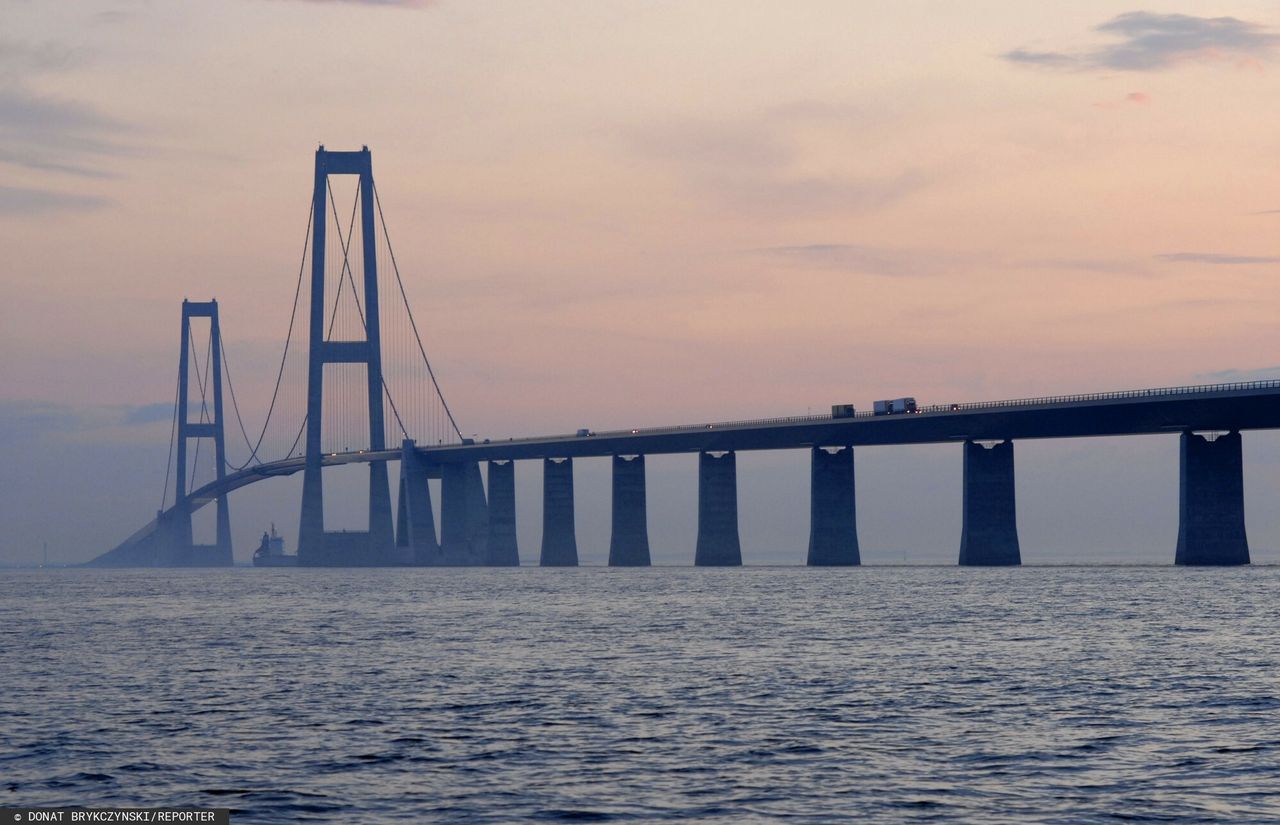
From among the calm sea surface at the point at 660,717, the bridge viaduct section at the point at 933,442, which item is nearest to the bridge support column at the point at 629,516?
the bridge viaduct section at the point at 933,442

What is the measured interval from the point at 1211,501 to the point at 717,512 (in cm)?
4534

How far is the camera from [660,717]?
32281 mm

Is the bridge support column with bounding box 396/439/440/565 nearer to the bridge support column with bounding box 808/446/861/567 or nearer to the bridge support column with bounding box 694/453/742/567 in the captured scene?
the bridge support column with bounding box 694/453/742/567

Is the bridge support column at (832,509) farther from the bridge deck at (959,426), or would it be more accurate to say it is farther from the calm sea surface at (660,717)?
the calm sea surface at (660,717)

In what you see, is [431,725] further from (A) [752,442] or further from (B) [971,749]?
(A) [752,442]

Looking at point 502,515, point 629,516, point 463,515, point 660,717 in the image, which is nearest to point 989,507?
Result: point 629,516

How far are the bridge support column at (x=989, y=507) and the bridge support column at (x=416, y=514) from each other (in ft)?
183

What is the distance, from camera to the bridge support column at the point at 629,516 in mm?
154375

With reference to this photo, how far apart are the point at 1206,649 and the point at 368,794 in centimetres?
3057

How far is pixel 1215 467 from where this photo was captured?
362ft

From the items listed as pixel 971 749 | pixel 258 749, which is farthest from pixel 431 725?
pixel 971 749

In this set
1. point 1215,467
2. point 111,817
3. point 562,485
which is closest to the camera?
point 111,817

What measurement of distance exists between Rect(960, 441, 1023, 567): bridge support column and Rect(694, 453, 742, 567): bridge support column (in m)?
23.9

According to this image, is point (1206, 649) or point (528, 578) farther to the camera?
point (528, 578)
